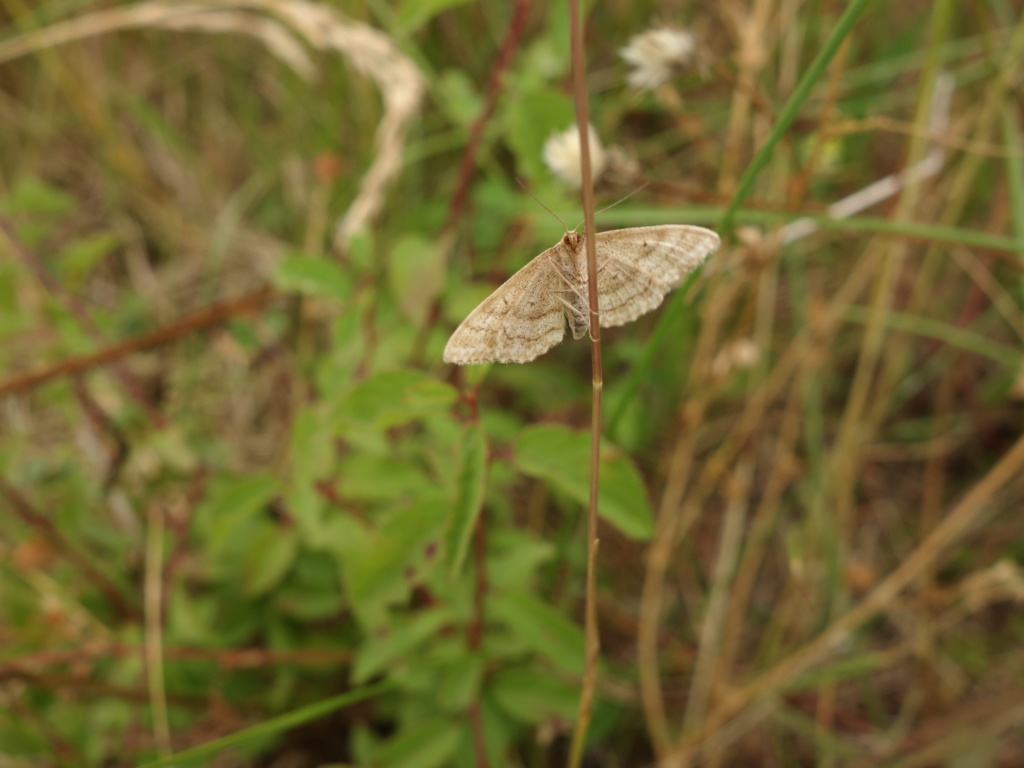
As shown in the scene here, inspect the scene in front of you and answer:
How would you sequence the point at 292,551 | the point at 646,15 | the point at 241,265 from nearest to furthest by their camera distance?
the point at 292,551 < the point at 646,15 < the point at 241,265

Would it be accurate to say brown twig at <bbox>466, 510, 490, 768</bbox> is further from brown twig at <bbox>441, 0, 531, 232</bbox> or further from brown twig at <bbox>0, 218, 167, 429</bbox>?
brown twig at <bbox>0, 218, 167, 429</bbox>

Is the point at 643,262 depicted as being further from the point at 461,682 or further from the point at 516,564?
the point at 461,682

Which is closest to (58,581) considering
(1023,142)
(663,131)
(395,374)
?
(395,374)

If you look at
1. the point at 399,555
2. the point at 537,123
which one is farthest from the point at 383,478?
the point at 537,123

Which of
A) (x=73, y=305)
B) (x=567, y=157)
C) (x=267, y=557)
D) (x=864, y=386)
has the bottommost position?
(x=267, y=557)

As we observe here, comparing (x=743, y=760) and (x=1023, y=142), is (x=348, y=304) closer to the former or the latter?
(x=743, y=760)

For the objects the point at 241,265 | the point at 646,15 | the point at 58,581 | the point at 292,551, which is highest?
the point at 646,15

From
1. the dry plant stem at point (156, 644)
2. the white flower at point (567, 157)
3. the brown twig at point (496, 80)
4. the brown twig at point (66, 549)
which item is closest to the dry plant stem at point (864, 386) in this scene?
the white flower at point (567, 157)
